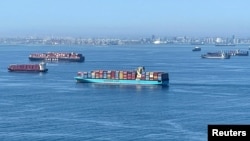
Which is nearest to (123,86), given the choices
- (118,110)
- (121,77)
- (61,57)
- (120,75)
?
(121,77)

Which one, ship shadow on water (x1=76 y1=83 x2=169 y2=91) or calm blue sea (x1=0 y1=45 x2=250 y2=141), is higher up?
calm blue sea (x1=0 y1=45 x2=250 y2=141)

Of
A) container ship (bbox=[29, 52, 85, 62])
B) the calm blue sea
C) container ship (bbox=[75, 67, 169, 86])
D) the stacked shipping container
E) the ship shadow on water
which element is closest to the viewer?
the calm blue sea

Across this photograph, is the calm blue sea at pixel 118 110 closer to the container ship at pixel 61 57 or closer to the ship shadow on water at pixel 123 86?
the ship shadow on water at pixel 123 86

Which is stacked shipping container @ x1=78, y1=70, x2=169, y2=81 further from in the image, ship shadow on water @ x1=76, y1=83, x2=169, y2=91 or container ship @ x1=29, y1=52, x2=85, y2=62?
container ship @ x1=29, y1=52, x2=85, y2=62

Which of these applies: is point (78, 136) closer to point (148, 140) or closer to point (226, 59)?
point (148, 140)

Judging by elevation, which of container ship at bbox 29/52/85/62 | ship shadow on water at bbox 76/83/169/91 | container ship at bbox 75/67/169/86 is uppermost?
container ship at bbox 75/67/169/86

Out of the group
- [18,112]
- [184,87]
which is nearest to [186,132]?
[18,112]

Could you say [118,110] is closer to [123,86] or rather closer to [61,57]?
[123,86]

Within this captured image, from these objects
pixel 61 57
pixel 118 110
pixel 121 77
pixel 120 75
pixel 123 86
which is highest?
pixel 118 110

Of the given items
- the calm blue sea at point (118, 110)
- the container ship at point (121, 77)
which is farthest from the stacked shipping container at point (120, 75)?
the calm blue sea at point (118, 110)

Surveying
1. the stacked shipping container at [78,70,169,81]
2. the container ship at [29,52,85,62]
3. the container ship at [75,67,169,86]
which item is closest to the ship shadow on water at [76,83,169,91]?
the container ship at [75,67,169,86]

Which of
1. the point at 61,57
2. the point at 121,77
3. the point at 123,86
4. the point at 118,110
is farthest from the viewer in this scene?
the point at 61,57
